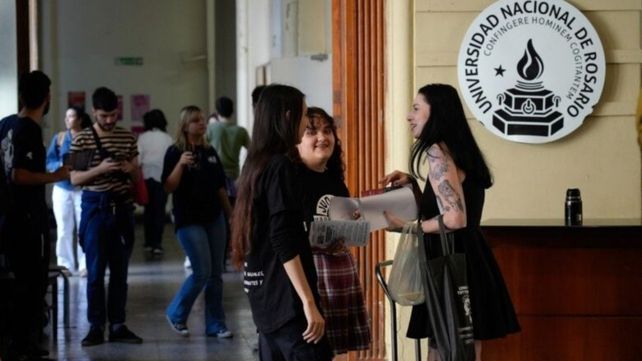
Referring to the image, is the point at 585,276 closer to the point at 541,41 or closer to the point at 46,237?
the point at 541,41

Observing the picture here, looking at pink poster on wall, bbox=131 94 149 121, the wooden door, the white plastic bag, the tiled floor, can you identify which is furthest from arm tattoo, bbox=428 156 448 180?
pink poster on wall, bbox=131 94 149 121

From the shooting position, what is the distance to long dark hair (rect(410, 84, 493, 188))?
5.82 m

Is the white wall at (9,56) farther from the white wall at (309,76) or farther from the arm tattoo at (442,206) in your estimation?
the arm tattoo at (442,206)

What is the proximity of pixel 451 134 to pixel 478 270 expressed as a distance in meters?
0.61

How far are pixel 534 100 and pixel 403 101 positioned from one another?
74cm

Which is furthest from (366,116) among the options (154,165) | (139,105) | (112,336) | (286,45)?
(139,105)

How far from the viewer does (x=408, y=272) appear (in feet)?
19.5

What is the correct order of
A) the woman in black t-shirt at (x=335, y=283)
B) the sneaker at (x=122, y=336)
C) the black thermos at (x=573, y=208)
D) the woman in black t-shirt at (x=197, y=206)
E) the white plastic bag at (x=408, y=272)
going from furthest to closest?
the sneaker at (x=122, y=336) < the woman in black t-shirt at (x=197, y=206) < the black thermos at (x=573, y=208) < the woman in black t-shirt at (x=335, y=283) < the white plastic bag at (x=408, y=272)

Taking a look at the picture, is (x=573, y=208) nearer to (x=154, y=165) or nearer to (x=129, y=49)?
(x=154, y=165)

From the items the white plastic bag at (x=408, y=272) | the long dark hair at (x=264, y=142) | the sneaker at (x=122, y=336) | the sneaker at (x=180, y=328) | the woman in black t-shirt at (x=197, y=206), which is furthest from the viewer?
the sneaker at (x=180, y=328)

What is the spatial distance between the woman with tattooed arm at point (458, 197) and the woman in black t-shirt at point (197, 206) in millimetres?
3497

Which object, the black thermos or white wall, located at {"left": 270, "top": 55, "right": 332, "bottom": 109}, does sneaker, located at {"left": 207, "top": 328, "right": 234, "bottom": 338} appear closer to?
white wall, located at {"left": 270, "top": 55, "right": 332, "bottom": 109}

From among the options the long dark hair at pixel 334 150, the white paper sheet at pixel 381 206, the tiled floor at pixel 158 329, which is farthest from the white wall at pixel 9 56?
the white paper sheet at pixel 381 206

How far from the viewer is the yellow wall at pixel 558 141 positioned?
759 cm
